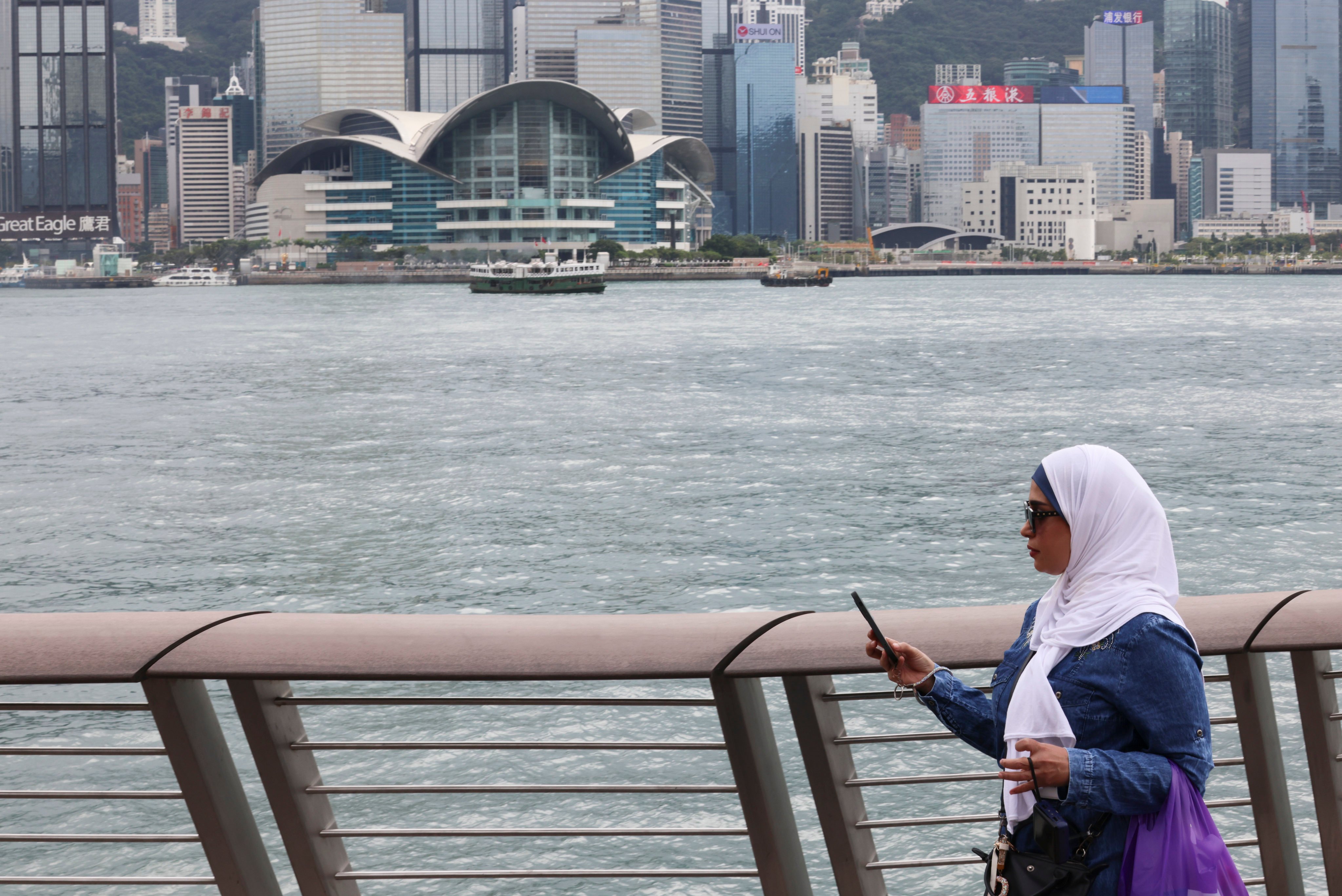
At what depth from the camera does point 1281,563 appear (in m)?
12.6

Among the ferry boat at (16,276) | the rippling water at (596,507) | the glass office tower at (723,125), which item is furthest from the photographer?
the glass office tower at (723,125)

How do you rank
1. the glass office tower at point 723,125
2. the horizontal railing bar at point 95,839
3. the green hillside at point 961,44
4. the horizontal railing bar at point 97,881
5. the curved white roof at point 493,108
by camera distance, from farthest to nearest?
1. the green hillside at point 961,44
2. the glass office tower at point 723,125
3. the curved white roof at point 493,108
4. the horizontal railing bar at point 97,881
5. the horizontal railing bar at point 95,839

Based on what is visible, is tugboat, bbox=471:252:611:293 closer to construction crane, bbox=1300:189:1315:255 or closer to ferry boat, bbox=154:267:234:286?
ferry boat, bbox=154:267:234:286

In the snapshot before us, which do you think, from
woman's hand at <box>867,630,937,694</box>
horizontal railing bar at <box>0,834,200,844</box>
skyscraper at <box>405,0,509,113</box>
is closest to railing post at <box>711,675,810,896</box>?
woman's hand at <box>867,630,937,694</box>

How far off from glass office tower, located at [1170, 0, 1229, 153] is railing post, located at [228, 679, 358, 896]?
624 feet

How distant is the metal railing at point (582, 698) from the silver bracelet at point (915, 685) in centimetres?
3

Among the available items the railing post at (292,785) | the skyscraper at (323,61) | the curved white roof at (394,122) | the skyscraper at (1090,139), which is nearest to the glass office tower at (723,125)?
the skyscraper at (1090,139)

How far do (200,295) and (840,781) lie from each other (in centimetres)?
9182

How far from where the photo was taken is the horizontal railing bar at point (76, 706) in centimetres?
167

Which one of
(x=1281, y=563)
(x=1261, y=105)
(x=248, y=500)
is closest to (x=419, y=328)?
(x=248, y=500)

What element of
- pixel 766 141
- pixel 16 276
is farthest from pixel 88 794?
pixel 766 141

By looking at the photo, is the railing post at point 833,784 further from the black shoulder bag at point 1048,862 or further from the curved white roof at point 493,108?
the curved white roof at point 493,108

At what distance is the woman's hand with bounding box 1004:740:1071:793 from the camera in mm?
1504

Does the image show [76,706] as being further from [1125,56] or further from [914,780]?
[1125,56]
